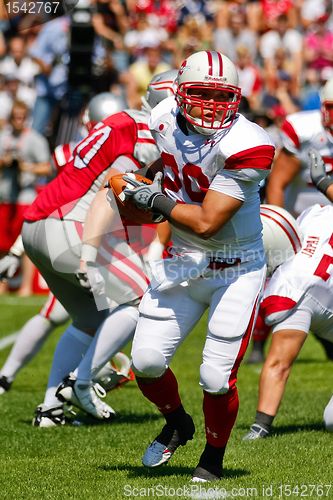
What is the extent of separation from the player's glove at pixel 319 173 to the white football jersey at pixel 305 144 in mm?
456

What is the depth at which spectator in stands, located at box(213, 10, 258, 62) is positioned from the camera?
45.3 feet

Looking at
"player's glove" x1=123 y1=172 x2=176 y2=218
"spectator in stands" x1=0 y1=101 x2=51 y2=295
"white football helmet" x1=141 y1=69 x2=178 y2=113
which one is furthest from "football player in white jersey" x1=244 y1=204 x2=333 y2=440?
"spectator in stands" x1=0 y1=101 x2=51 y2=295

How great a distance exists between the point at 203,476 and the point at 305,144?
2750 millimetres

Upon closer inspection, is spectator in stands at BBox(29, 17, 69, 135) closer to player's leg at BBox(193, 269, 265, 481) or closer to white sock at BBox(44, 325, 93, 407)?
white sock at BBox(44, 325, 93, 407)

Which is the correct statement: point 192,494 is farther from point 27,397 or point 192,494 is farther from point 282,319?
point 27,397

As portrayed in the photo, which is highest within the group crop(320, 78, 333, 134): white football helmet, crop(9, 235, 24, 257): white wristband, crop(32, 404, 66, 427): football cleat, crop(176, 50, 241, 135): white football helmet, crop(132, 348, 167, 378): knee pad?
crop(176, 50, 241, 135): white football helmet

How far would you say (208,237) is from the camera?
13.0ft

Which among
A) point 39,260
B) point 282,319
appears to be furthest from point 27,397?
point 282,319

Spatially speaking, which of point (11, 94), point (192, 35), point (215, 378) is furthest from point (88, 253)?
point (192, 35)

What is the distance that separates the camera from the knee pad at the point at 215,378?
4.03 metres

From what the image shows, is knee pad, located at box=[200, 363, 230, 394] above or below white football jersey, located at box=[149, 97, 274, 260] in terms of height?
below

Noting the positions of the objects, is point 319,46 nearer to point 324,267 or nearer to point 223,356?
point 324,267

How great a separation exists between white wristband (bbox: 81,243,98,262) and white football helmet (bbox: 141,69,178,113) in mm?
842

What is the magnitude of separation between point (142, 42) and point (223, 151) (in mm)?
10402
